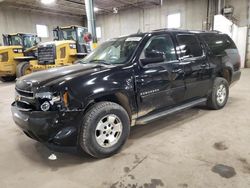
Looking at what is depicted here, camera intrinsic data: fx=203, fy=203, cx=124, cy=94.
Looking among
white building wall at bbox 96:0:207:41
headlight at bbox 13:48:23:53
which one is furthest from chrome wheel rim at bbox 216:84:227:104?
white building wall at bbox 96:0:207:41

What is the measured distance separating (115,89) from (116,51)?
0.90m

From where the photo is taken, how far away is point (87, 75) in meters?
2.48

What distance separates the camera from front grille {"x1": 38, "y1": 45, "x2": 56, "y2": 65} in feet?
29.5

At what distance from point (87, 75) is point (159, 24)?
15227mm

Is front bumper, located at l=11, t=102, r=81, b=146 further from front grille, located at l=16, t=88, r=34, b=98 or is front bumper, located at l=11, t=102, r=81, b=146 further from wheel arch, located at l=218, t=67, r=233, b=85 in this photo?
wheel arch, located at l=218, t=67, r=233, b=85

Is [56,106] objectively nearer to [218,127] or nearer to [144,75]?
[144,75]

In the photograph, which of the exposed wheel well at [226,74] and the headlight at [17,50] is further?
the headlight at [17,50]

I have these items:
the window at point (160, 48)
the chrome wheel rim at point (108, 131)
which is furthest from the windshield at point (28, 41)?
the chrome wheel rim at point (108, 131)

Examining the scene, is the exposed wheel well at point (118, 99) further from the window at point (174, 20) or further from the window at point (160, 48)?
the window at point (174, 20)

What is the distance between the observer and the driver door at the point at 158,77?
2.89 metres

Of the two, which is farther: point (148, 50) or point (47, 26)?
point (47, 26)

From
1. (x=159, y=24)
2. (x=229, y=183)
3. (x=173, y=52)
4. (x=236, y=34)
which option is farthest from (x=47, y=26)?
(x=229, y=183)

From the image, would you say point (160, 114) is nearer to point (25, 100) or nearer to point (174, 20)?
point (25, 100)

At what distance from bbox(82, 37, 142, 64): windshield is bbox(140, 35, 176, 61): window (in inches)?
7.2
